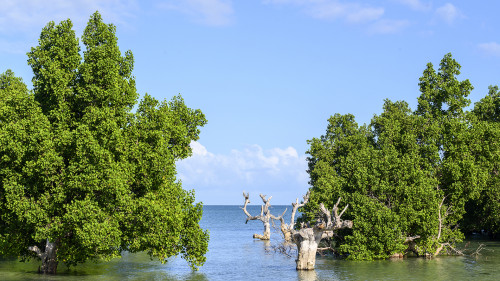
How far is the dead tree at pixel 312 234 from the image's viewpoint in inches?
1770

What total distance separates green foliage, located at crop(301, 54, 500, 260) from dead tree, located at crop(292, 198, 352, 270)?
6230mm

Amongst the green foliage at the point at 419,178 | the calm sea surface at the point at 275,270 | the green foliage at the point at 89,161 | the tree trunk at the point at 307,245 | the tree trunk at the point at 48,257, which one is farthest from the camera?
the green foliage at the point at 419,178

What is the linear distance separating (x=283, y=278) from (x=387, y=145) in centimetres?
2277

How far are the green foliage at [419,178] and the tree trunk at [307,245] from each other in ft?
22.2

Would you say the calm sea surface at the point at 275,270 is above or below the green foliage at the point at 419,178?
below

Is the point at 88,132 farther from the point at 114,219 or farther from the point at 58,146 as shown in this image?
the point at 114,219

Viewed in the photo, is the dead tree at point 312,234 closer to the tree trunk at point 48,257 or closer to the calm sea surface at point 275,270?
the calm sea surface at point 275,270

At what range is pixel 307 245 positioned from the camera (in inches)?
1796

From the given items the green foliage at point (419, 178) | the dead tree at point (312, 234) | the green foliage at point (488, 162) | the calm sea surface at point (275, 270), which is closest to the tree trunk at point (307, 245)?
the dead tree at point (312, 234)

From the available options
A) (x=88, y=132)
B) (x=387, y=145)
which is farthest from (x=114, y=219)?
(x=387, y=145)

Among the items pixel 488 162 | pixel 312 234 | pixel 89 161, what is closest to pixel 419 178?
pixel 488 162

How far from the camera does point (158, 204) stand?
3831 cm

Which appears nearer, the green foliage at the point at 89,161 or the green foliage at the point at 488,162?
the green foliage at the point at 89,161

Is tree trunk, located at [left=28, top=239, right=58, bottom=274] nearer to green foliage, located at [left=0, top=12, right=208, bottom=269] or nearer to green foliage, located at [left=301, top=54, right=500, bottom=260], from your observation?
green foliage, located at [left=0, top=12, right=208, bottom=269]
